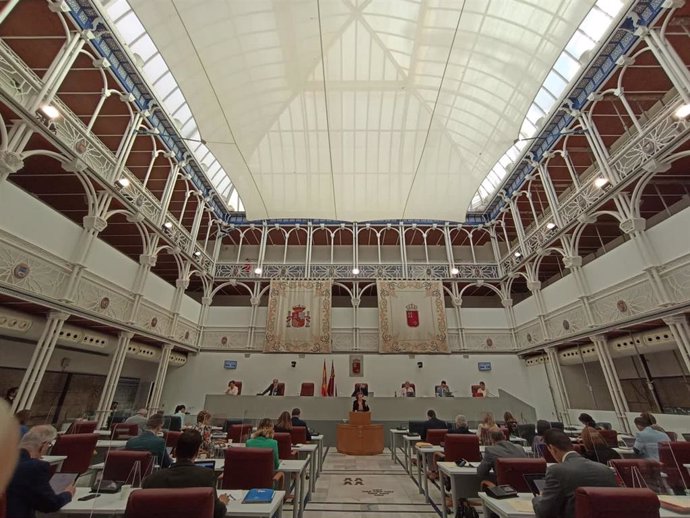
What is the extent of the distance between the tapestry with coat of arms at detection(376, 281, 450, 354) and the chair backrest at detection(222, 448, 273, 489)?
10682mm

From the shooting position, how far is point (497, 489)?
298cm

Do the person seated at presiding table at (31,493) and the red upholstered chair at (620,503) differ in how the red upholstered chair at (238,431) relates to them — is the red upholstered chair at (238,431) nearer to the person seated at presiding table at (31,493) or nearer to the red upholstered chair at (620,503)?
Result: the person seated at presiding table at (31,493)

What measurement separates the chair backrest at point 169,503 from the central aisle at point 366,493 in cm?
349

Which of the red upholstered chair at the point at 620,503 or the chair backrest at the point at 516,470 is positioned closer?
the red upholstered chair at the point at 620,503

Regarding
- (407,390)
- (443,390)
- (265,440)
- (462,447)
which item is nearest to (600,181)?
(462,447)

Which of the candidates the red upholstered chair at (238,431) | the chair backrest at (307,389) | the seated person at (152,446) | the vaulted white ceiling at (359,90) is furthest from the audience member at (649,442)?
the chair backrest at (307,389)

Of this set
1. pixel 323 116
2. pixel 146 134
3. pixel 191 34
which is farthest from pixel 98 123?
pixel 323 116

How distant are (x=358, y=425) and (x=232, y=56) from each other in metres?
Answer: 11.6

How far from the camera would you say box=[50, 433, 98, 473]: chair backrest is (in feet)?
15.2

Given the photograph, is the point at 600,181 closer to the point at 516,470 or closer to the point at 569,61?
the point at 569,61

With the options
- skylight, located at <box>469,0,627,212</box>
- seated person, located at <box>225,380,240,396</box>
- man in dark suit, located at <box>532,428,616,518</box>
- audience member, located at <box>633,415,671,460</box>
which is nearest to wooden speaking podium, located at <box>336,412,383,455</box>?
seated person, located at <box>225,380,240,396</box>

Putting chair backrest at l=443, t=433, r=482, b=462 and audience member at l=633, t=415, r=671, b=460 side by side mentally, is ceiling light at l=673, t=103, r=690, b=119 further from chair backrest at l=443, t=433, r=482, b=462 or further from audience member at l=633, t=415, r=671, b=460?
chair backrest at l=443, t=433, r=482, b=462

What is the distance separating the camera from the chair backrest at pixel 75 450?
464 centimetres

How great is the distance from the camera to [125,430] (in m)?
6.29
